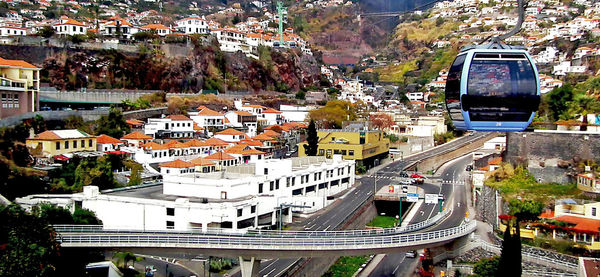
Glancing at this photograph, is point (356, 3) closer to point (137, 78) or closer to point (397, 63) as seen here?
point (397, 63)

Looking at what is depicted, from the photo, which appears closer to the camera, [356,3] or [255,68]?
[255,68]

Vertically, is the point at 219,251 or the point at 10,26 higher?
the point at 10,26

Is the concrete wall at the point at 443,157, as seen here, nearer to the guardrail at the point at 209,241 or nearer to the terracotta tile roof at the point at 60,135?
the terracotta tile roof at the point at 60,135

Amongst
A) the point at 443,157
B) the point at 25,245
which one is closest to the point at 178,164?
the point at 25,245

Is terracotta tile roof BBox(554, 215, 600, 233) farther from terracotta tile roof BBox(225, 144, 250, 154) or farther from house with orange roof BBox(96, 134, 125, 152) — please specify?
house with orange roof BBox(96, 134, 125, 152)

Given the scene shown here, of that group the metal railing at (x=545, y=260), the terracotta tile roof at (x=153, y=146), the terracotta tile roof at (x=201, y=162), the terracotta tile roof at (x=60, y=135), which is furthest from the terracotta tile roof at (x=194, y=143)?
the metal railing at (x=545, y=260)

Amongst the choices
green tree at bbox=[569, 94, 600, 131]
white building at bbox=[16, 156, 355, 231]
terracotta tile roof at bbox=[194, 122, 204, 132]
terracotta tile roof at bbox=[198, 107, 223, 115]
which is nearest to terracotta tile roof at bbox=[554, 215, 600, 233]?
white building at bbox=[16, 156, 355, 231]

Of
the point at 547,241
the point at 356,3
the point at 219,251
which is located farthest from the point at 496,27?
the point at 219,251

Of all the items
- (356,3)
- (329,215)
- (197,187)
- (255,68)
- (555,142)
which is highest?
(356,3)
